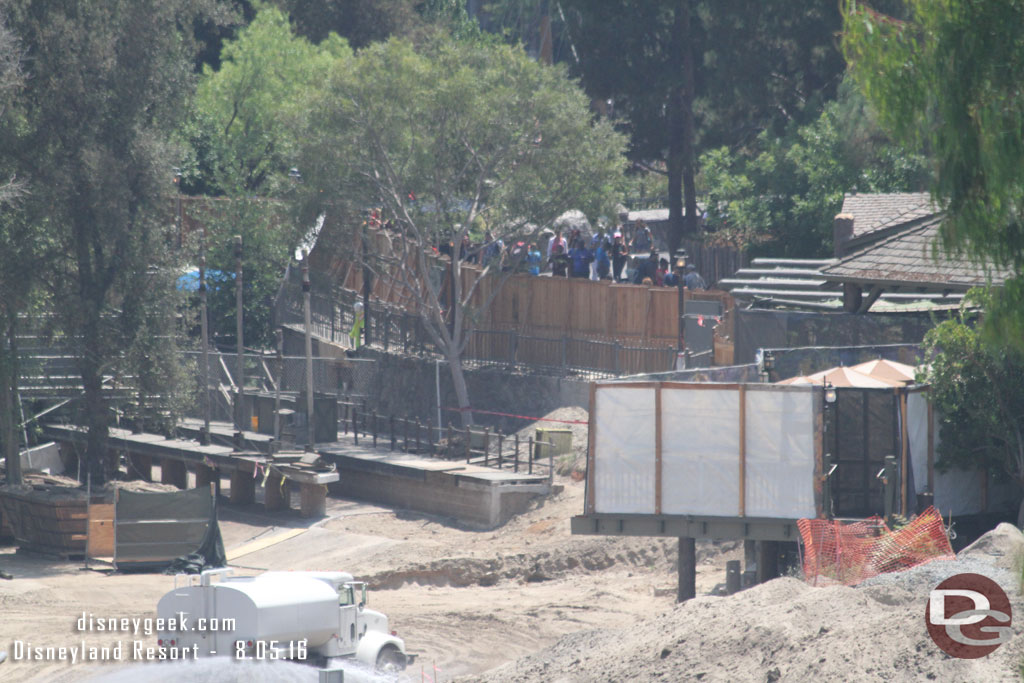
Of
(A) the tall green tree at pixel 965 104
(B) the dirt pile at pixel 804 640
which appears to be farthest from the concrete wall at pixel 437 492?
(A) the tall green tree at pixel 965 104

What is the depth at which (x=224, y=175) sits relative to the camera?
5062 cm

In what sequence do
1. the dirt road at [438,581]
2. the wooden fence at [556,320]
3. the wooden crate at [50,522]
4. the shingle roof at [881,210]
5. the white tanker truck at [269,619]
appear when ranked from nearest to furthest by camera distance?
the white tanker truck at [269,619] < the dirt road at [438,581] < the shingle roof at [881,210] < the wooden crate at [50,522] < the wooden fence at [556,320]

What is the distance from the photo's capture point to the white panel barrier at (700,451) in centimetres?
1875

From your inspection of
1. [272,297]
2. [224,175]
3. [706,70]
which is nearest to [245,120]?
[224,175]

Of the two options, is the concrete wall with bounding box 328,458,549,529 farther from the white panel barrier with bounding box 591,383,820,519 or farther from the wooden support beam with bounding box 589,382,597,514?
the white panel barrier with bounding box 591,383,820,519

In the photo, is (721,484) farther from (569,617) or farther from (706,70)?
(706,70)

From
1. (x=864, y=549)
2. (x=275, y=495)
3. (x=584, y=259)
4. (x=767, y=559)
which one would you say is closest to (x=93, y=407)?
(x=275, y=495)

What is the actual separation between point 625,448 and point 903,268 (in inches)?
251

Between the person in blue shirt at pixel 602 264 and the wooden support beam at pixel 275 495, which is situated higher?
the person in blue shirt at pixel 602 264

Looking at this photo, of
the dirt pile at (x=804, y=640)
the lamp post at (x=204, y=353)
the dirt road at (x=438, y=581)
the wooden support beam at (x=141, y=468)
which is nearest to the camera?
the dirt pile at (x=804, y=640)

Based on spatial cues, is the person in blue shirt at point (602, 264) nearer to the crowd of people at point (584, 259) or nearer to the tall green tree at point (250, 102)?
the crowd of people at point (584, 259)

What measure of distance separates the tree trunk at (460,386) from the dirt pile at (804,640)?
18400mm
